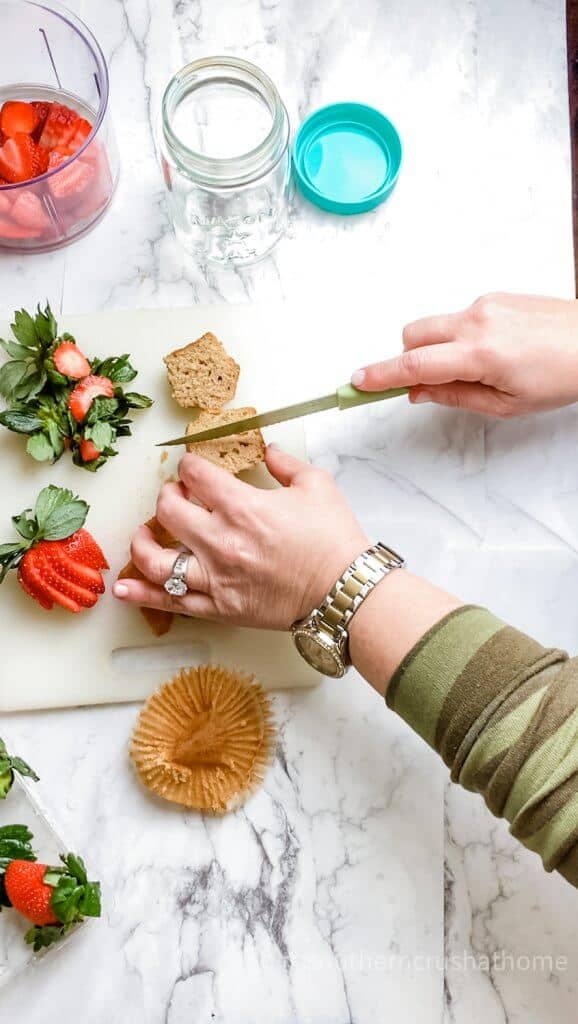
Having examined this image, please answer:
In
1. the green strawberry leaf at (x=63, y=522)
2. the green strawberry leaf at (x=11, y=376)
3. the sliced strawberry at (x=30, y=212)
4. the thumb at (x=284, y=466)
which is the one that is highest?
the sliced strawberry at (x=30, y=212)

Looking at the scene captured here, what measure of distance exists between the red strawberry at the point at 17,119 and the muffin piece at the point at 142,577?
1.79ft

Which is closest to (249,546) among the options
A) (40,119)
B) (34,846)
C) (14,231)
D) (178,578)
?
(178,578)

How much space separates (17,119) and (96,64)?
0.41ft

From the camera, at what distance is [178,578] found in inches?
43.1

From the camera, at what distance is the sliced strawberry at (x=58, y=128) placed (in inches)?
49.6

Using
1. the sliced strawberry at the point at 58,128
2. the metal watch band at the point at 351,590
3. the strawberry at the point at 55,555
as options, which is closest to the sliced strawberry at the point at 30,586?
the strawberry at the point at 55,555

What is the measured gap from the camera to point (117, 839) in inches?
45.6

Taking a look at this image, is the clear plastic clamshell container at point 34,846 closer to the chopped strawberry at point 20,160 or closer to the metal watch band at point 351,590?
the metal watch band at point 351,590

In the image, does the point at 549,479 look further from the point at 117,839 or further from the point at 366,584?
the point at 117,839

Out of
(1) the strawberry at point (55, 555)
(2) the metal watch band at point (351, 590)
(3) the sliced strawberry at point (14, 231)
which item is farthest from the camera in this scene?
(3) the sliced strawberry at point (14, 231)

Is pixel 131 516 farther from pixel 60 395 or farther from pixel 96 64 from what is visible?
pixel 96 64

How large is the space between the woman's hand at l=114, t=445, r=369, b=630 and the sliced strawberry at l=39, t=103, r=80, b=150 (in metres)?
0.49

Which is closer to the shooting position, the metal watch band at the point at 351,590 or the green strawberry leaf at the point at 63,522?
the metal watch band at the point at 351,590

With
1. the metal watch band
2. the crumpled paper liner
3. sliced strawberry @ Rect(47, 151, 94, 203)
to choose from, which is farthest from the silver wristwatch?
sliced strawberry @ Rect(47, 151, 94, 203)
